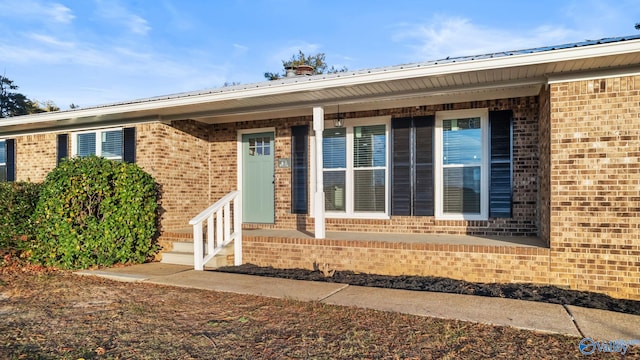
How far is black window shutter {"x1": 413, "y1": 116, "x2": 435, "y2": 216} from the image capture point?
7.32 metres

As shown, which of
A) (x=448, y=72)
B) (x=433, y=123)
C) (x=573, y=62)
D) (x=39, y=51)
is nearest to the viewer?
(x=573, y=62)

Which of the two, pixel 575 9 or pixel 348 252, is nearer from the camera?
pixel 348 252

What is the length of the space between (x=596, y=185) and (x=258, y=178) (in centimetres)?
597

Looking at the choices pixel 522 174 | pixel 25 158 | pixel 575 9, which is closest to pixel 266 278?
pixel 522 174

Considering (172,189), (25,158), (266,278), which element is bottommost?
(266,278)

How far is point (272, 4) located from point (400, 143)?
7.39m

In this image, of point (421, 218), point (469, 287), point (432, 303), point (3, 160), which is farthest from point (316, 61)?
point (432, 303)

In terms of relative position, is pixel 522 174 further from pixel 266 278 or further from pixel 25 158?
pixel 25 158

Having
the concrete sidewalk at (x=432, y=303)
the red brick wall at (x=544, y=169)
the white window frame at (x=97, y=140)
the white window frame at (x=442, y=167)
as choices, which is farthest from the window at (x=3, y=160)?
the red brick wall at (x=544, y=169)

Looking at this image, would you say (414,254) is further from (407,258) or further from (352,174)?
(352,174)

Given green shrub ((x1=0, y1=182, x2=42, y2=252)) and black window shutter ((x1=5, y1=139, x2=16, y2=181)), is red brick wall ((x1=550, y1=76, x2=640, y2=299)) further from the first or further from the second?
black window shutter ((x1=5, y1=139, x2=16, y2=181))

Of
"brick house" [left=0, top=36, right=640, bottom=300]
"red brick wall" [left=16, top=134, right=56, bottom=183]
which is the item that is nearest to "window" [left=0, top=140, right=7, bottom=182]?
"brick house" [left=0, top=36, right=640, bottom=300]

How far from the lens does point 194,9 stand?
41.8ft

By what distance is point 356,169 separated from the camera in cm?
802
